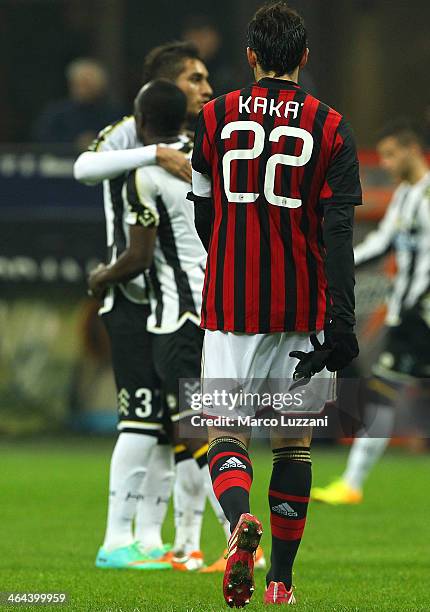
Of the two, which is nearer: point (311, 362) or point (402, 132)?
point (311, 362)

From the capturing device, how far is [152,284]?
22.9 ft

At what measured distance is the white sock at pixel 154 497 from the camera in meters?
7.11

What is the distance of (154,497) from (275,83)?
249 cm

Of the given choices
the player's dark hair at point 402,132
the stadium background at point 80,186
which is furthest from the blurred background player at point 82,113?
the player's dark hair at point 402,132

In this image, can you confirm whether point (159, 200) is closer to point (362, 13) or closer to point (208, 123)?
point (208, 123)

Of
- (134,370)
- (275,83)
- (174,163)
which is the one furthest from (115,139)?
(275,83)

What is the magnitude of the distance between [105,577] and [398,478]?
5.51m

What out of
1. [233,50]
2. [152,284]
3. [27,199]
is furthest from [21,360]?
[152,284]

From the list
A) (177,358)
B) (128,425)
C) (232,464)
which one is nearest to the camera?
(232,464)

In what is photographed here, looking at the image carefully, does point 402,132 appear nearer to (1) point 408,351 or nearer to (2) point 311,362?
(1) point 408,351

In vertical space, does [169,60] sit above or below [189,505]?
above

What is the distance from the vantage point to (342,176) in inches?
206

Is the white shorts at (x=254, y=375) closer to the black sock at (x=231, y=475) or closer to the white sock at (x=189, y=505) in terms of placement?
the black sock at (x=231, y=475)

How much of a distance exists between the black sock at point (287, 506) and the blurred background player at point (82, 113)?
935cm
